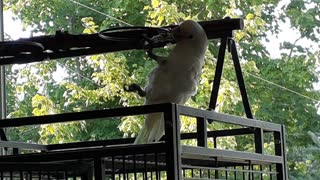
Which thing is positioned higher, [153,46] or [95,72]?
[95,72]

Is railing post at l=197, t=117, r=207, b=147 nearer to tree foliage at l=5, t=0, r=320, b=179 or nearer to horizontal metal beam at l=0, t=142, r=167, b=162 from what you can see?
horizontal metal beam at l=0, t=142, r=167, b=162

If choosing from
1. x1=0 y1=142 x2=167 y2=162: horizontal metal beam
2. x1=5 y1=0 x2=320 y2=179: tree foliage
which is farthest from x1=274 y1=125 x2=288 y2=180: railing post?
x1=5 y1=0 x2=320 y2=179: tree foliage

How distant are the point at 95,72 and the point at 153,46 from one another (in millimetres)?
1582

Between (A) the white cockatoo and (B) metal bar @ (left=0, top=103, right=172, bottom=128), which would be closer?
(B) metal bar @ (left=0, top=103, right=172, bottom=128)

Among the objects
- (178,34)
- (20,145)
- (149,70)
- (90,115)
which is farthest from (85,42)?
(149,70)

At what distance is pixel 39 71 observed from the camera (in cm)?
271

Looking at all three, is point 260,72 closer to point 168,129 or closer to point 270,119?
point 270,119

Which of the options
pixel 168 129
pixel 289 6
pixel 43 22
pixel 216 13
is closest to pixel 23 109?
pixel 43 22

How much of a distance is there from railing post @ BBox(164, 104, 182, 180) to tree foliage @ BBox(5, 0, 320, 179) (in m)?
1.61

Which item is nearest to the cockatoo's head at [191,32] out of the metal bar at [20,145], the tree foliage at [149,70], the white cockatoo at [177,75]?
the white cockatoo at [177,75]

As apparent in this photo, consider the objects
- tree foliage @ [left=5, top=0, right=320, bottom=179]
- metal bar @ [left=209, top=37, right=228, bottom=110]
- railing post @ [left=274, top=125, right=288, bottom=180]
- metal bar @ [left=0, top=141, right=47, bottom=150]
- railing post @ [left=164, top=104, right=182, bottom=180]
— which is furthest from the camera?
tree foliage @ [left=5, top=0, right=320, bottom=179]

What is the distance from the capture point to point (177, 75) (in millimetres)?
1083

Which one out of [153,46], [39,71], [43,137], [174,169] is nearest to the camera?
[174,169]

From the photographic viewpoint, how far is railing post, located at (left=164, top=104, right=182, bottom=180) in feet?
2.83
